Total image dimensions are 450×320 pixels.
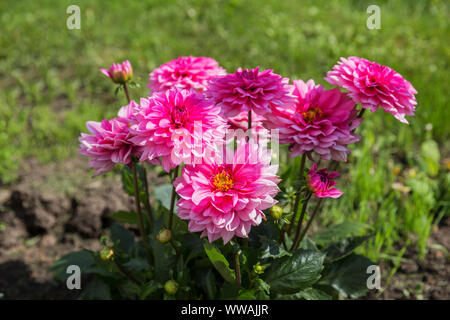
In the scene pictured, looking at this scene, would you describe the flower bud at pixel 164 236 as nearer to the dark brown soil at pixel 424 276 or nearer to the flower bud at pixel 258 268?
the flower bud at pixel 258 268

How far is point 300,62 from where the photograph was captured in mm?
3824

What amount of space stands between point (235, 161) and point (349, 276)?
2.87ft

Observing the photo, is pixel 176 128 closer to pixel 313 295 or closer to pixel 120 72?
pixel 120 72

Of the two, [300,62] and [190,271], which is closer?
[190,271]

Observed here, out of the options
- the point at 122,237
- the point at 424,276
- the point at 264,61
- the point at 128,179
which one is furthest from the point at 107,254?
the point at 264,61

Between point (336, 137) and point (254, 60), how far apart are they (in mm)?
2652

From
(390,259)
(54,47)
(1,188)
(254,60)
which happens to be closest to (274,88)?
(390,259)

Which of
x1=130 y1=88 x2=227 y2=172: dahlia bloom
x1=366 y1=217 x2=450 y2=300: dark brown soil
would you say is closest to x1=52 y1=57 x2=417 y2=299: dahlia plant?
x1=130 y1=88 x2=227 y2=172: dahlia bloom

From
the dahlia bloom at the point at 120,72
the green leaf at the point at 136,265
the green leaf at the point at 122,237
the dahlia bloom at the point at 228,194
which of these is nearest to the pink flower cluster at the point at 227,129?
the dahlia bloom at the point at 228,194

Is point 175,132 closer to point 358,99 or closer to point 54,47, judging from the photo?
point 358,99

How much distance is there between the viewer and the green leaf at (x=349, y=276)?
178 cm

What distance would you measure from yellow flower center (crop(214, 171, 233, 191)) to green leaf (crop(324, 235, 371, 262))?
766 millimetres

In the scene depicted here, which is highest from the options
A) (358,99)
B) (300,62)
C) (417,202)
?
(300,62)
